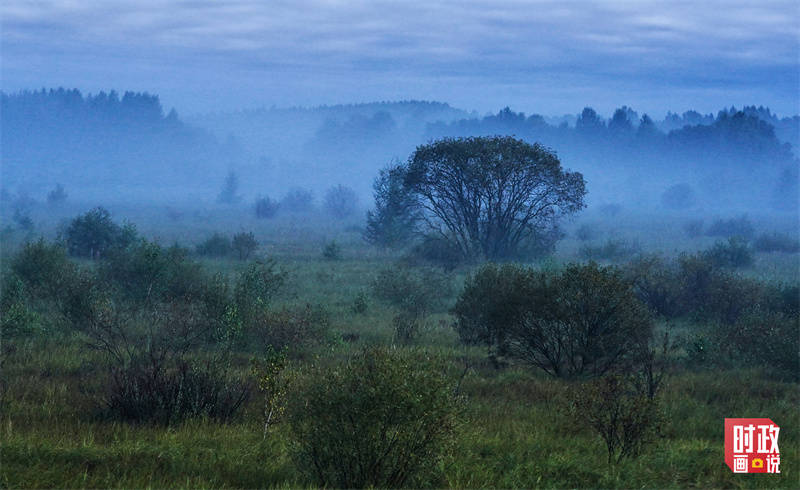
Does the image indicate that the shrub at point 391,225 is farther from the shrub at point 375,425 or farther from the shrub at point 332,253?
the shrub at point 375,425

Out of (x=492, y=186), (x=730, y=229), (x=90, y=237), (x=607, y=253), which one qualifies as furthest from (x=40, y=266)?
(x=730, y=229)

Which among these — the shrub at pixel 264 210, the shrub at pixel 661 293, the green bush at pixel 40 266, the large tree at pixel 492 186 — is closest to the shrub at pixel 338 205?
the shrub at pixel 264 210

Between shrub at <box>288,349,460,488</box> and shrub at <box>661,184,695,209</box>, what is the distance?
525 feet

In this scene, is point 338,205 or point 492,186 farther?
point 338,205

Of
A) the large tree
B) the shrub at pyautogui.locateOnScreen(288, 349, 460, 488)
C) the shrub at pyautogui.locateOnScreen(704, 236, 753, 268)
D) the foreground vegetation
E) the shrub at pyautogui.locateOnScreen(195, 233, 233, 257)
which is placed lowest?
the shrub at pyautogui.locateOnScreen(704, 236, 753, 268)

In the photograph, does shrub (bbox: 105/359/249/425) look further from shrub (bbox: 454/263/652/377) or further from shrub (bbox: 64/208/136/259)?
shrub (bbox: 64/208/136/259)

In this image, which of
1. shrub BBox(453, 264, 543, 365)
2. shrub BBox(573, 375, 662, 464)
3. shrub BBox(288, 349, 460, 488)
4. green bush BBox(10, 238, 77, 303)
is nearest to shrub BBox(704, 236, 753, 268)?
shrub BBox(453, 264, 543, 365)

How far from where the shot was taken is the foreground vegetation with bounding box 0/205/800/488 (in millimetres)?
7500

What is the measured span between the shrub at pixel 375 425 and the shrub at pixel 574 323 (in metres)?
8.02

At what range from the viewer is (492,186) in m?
38.5

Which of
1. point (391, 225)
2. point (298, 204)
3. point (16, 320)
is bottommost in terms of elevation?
point (298, 204)

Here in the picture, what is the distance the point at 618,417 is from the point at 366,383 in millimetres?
3949

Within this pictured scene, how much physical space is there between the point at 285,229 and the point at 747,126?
417 feet

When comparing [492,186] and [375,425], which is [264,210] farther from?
[375,425]
